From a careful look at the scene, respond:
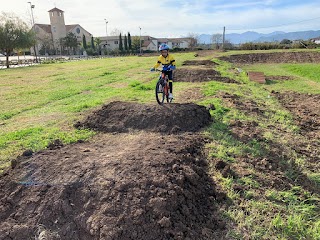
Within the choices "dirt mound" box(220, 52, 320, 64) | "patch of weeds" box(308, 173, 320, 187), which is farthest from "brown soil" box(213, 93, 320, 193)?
"dirt mound" box(220, 52, 320, 64)

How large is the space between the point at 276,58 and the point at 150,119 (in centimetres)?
2839

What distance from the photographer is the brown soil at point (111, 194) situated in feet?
10.2

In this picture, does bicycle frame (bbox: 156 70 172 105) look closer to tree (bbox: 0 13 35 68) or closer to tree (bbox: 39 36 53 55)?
tree (bbox: 0 13 35 68)

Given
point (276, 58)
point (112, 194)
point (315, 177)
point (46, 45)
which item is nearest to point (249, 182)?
point (315, 177)

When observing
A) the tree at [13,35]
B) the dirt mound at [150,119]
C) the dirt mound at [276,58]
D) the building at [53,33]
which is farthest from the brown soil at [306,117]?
the building at [53,33]

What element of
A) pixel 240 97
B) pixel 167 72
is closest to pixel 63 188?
pixel 167 72

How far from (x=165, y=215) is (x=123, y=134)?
9.97ft

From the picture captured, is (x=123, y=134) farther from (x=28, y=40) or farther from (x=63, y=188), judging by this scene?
(x=28, y=40)

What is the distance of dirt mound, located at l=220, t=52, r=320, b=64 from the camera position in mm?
28775

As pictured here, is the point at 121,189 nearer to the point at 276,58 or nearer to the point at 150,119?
the point at 150,119

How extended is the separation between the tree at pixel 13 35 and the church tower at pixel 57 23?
4757 cm

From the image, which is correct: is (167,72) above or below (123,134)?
above

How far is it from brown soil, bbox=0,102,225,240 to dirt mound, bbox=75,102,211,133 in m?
1.27

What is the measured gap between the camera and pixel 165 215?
3217 millimetres
